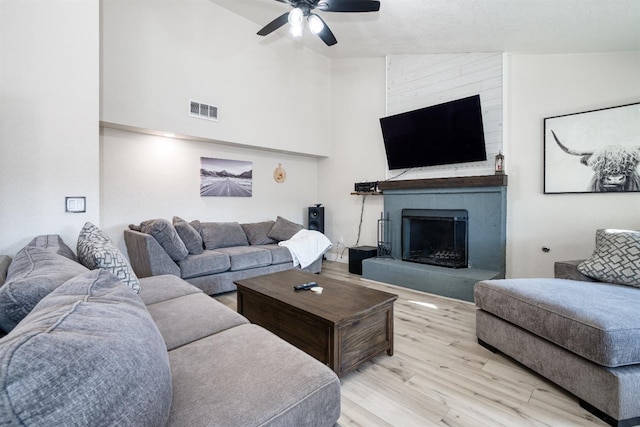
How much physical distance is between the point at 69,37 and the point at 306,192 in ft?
13.0

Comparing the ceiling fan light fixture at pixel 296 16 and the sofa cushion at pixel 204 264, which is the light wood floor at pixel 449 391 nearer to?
the sofa cushion at pixel 204 264

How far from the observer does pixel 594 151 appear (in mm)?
2994

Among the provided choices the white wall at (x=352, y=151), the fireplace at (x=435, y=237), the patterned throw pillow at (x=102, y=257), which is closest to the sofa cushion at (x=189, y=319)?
the patterned throw pillow at (x=102, y=257)

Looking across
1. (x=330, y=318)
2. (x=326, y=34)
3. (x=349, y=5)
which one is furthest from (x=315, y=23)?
(x=330, y=318)

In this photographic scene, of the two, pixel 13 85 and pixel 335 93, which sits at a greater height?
pixel 335 93

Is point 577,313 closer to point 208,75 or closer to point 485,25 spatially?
point 485,25

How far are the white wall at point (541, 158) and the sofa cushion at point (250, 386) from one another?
3.36 m

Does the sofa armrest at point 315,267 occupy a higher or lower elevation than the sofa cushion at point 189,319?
lower

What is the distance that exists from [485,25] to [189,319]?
12.6 feet

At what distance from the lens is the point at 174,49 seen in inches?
144

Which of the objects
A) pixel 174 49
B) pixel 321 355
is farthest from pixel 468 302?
pixel 174 49

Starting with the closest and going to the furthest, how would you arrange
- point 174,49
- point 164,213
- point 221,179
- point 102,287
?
point 102,287
point 174,49
point 164,213
point 221,179

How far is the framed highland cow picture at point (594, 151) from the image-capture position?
2.81 metres

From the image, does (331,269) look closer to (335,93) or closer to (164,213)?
(164,213)
